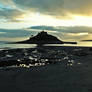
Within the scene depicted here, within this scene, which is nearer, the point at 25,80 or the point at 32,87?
the point at 32,87

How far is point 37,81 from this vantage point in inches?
826

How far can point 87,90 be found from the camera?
16844 millimetres

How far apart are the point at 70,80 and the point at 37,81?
334 centimetres

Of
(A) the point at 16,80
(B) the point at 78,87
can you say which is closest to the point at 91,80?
(B) the point at 78,87

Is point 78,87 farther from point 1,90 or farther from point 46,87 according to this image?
point 1,90

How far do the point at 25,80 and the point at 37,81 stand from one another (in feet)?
4.39

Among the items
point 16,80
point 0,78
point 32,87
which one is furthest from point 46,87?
point 0,78

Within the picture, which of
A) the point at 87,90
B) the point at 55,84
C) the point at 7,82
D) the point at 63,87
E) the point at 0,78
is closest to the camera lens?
the point at 87,90

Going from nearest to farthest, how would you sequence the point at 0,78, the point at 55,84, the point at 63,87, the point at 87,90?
the point at 87,90 < the point at 63,87 < the point at 55,84 < the point at 0,78

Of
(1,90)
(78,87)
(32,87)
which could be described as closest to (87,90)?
(78,87)

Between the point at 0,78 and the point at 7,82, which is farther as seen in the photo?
the point at 0,78

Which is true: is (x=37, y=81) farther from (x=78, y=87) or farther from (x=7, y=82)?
(x=78, y=87)

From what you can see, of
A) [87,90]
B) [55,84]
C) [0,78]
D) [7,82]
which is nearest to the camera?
[87,90]

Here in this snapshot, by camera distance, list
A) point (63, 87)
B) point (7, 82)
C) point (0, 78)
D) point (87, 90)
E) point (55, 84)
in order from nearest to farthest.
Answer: point (87, 90) < point (63, 87) < point (55, 84) < point (7, 82) < point (0, 78)
